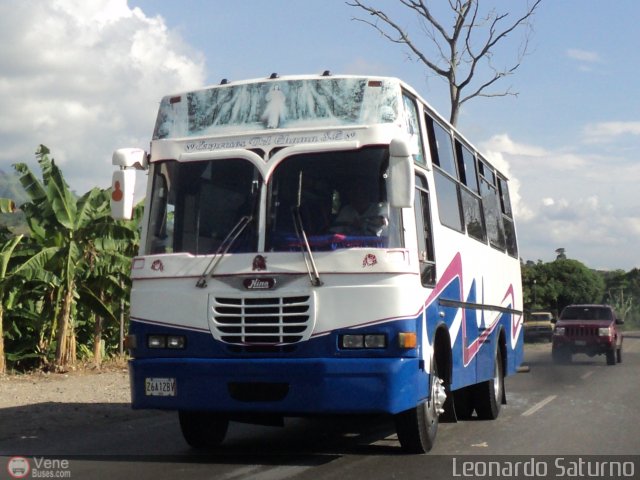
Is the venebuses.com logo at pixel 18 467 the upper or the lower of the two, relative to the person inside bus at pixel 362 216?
lower

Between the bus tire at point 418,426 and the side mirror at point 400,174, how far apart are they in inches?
76.9

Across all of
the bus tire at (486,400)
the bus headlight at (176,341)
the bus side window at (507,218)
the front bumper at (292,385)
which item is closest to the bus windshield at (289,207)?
the bus headlight at (176,341)

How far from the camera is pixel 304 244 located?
28.3ft

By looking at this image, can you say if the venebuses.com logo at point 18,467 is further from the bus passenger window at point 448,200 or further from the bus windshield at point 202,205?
the bus passenger window at point 448,200

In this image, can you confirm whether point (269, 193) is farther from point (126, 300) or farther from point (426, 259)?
point (126, 300)

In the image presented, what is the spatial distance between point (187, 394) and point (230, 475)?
0.87 m

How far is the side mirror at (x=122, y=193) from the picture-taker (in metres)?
9.04

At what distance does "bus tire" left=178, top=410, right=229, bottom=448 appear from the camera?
10.0 m

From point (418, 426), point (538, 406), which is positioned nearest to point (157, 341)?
point (418, 426)

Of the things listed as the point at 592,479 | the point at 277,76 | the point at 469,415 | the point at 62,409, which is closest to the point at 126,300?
the point at 62,409

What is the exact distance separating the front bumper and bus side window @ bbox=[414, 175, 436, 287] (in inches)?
37.7

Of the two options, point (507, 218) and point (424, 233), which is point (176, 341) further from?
point (507, 218)

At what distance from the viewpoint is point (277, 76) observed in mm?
9516

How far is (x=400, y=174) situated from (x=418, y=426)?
2.47 m
